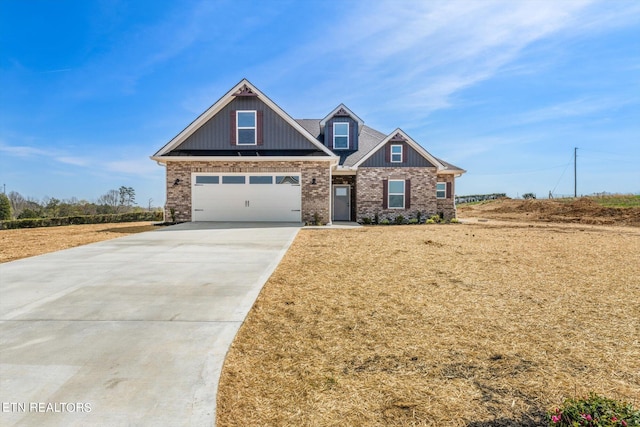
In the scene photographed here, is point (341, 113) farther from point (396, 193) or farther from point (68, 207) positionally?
point (68, 207)

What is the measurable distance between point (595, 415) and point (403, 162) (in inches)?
699

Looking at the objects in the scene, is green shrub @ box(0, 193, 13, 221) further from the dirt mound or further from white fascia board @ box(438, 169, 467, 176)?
the dirt mound

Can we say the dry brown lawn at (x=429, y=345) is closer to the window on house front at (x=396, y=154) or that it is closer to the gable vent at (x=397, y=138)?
the window on house front at (x=396, y=154)

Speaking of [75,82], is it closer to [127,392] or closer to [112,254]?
[112,254]

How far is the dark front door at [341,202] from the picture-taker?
19.9 meters

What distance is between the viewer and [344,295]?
516cm

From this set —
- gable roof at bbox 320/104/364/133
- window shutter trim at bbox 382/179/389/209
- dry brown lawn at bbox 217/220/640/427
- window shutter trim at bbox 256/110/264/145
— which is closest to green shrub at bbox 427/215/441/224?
window shutter trim at bbox 382/179/389/209

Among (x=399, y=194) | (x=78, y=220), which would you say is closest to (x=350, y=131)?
(x=399, y=194)

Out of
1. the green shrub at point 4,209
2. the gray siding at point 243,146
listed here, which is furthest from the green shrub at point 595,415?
the green shrub at point 4,209

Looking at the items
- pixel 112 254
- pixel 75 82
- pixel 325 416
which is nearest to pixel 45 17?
pixel 75 82

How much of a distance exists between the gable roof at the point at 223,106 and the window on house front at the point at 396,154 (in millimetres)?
4823

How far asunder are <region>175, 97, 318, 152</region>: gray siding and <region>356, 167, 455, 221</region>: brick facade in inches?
170

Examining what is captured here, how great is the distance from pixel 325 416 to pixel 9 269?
741 cm

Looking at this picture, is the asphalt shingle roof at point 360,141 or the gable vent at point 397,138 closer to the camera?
the gable vent at point 397,138
